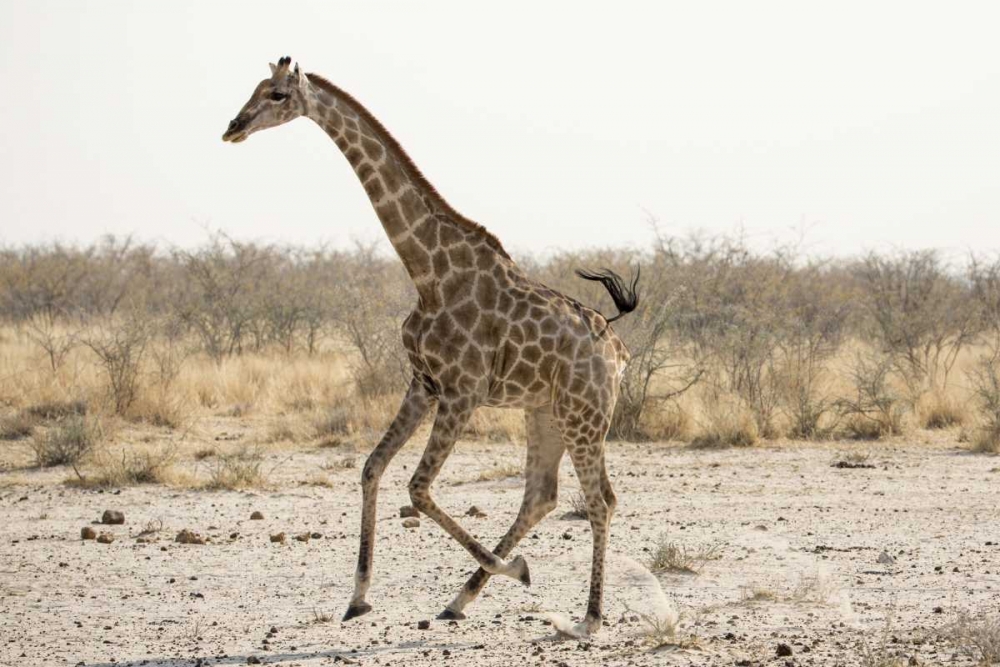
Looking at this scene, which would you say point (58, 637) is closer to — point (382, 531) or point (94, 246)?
point (382, 531)

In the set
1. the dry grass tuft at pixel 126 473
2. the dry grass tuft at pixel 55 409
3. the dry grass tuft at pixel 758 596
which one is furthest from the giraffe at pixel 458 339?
the dry grass tuft at pixel 55 409

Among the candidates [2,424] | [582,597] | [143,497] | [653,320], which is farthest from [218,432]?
[582,597]

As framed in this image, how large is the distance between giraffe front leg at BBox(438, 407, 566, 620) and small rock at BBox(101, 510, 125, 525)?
3819 mm

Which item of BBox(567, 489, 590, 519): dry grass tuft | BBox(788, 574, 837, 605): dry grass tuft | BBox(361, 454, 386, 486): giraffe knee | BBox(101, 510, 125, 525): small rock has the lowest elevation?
BBox(788, 574, 837, 605): dry grass tuft

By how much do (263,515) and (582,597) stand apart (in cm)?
370

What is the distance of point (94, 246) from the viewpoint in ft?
127

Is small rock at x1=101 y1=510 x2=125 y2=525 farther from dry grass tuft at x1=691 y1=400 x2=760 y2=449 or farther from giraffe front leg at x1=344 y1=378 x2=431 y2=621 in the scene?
dry grass tuft at x1=691 y1=400 x2=760 y2=449

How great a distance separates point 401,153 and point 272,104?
747 millimetres

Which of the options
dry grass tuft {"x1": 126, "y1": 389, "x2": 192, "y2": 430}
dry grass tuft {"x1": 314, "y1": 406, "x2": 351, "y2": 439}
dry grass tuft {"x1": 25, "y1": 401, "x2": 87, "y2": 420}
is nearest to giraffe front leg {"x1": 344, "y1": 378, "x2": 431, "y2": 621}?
dry grass tuft {"x1": 314, "y1": 406, "x2": 351, "y2": 439}

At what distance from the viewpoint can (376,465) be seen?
288 inches

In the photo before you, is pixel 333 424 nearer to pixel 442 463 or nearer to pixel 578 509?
pixel 578 509

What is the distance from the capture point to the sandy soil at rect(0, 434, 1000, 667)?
7.03m

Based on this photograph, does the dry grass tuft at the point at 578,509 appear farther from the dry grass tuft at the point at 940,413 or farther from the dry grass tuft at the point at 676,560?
the dry grass tuft at the point at 940,413

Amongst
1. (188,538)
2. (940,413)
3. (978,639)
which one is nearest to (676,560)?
(978,639)
